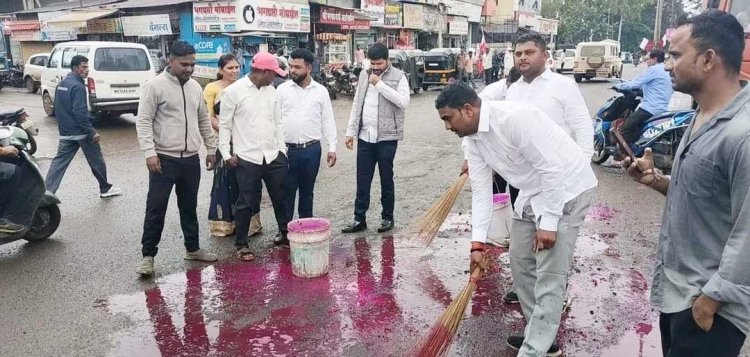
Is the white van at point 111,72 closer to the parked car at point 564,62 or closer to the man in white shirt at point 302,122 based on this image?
the man in white shirt at point 302,122

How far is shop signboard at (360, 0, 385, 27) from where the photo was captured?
25.9 meters

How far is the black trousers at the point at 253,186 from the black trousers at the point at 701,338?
3465mm

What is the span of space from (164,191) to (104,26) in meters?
19.3

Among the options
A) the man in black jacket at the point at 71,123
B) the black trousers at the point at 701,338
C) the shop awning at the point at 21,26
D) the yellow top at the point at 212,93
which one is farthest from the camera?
the shop awning at the point at 21,26

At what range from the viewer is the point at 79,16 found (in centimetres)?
2097

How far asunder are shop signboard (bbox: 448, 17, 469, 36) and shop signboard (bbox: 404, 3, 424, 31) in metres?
4.62

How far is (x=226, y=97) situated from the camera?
184 inches

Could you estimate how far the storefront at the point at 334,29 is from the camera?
22688 mm

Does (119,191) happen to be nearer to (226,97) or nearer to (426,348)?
(226,97)

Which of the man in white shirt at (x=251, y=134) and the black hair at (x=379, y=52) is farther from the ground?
the black hair at (x=379, y=52)

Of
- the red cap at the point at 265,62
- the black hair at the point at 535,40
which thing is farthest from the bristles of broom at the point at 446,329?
the red cap at the point at 265,62

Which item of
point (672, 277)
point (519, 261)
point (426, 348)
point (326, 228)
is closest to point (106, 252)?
point (326, 228)

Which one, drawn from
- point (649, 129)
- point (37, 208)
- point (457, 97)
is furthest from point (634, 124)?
point (37, 208)

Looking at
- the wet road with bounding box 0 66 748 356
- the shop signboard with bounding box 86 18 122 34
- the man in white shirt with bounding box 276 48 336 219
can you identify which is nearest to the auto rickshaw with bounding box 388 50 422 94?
the shop signboard with bounding box 86 18 122 34
